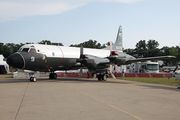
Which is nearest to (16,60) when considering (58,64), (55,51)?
(55,51)

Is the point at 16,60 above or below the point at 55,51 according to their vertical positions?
below

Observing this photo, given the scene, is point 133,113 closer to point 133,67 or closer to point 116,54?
point 116,54

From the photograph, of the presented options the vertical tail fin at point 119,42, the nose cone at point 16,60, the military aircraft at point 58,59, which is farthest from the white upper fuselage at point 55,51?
the vertical tail fin at point 119,42

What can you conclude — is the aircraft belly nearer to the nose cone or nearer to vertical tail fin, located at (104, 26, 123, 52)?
the nose cone

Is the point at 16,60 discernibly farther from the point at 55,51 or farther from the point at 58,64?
the point at 58,64

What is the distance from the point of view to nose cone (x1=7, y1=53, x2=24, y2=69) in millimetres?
15961

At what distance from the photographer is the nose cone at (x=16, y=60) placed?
15961mm

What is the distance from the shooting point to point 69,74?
33031mm

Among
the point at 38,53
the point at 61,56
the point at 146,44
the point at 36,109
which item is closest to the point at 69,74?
the point at 61,56

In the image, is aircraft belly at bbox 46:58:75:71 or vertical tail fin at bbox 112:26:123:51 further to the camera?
vertical tail fin at bbox 112:26:123:51

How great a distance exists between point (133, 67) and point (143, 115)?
36.4 metres

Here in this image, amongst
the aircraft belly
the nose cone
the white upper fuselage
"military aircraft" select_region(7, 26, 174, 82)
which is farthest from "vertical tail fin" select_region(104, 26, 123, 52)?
the nose cone

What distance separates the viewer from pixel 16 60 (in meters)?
16.0

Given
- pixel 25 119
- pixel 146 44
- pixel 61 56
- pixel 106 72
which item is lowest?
pixel 25 119
